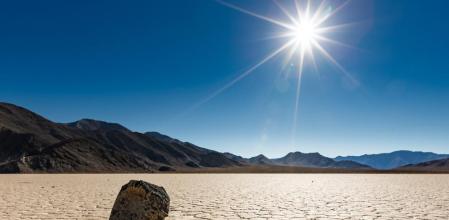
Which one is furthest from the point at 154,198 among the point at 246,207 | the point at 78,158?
the point at 78,158

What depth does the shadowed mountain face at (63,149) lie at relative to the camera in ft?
204

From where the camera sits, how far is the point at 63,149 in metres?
68.2

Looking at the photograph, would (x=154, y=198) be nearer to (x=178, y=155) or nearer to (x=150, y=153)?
(x=150, y=153)

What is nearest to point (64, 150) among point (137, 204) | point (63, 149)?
point (63, 149)

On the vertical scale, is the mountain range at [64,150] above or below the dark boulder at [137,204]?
above

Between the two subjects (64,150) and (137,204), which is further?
(64,150)

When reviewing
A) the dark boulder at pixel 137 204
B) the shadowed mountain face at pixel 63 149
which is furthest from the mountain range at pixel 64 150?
the dark boulder at pixel 137 204

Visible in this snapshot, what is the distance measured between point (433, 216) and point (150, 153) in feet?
364

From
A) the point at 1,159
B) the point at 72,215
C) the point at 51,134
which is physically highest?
the point at 51,134

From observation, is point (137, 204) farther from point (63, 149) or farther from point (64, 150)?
point (63, 149)

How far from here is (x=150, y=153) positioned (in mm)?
116125

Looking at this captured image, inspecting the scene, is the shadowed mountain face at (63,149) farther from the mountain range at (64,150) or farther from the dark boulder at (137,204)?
the dark boulder at (137,204)

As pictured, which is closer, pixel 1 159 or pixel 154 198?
pixel 154 198

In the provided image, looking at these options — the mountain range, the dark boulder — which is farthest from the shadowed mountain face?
the dark boulder
